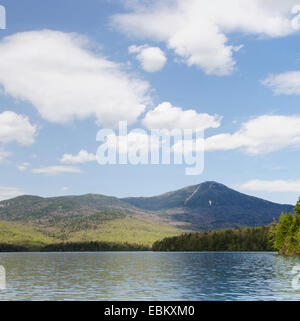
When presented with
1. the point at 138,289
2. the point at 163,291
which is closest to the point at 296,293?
the point at 163,291

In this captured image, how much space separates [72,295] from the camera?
56.9 metres

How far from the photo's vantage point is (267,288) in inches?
2461

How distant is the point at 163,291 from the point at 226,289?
10.1m
